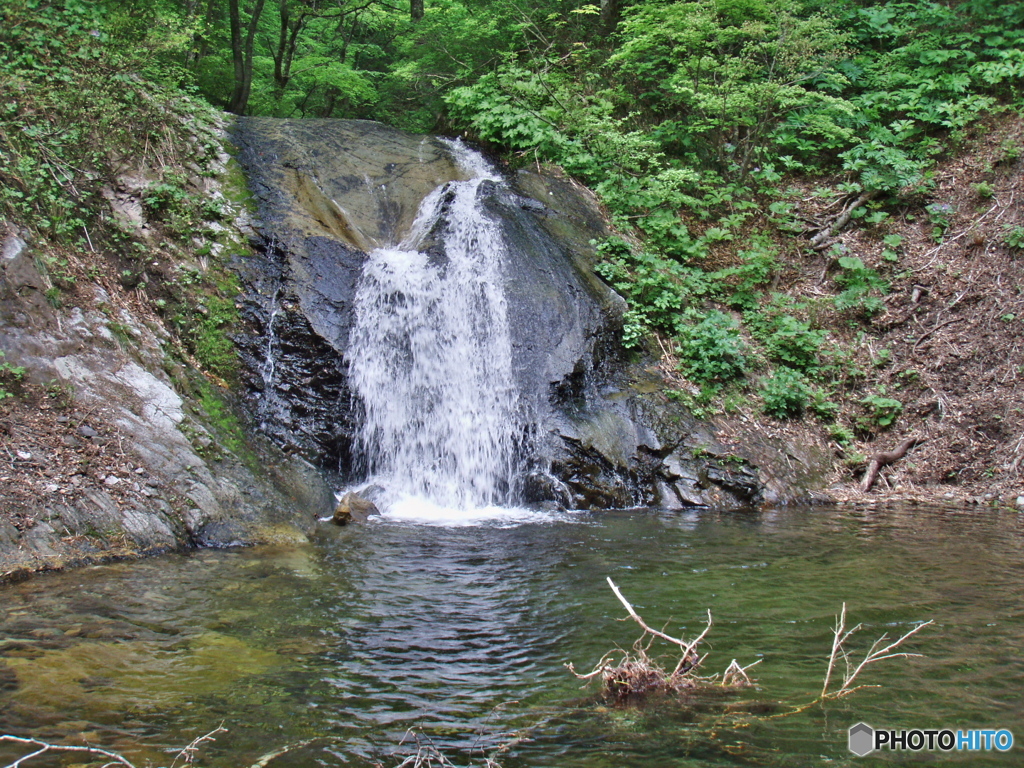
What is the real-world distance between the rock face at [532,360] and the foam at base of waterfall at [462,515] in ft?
1.43

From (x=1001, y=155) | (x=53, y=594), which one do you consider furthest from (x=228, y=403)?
(x=1001, y=155)

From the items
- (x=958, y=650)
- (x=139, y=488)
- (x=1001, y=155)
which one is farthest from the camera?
(x=1001, y=155)

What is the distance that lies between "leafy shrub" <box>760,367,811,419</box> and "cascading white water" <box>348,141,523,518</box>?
136 inches

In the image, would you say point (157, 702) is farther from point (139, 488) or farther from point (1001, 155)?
point (1001, 155)

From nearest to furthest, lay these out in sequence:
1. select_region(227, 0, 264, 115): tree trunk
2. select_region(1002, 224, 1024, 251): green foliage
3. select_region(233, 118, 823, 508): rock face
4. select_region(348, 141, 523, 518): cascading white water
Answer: select_region(233, 118, 823, 508): rock face → select_region(348, 141, 523, 518): cascading white water → select_region(1002, 224, 1024, 251): green foliage → select_region(227, 0, 264, 115): tree trunk

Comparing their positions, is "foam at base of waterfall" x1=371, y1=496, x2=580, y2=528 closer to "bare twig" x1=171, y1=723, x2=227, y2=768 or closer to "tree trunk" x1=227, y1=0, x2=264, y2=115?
"bare twig" x1=171, y1=723, x2=227, y2=768

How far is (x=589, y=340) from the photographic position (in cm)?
935

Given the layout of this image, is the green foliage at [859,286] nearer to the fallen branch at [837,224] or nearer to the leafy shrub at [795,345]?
the fallen branch at [837,224]

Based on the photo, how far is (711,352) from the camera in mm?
9531

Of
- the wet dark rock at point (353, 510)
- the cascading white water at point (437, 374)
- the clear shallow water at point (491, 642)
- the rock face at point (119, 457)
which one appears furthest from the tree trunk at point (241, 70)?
the clear shallow water at point (491, 642)

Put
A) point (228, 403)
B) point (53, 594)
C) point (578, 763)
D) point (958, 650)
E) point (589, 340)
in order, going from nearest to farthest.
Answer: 1. point (578, 763)
2. point (958, 650)
3. point (53, 594)
4. point (228, 403)
5. point (589, 340)

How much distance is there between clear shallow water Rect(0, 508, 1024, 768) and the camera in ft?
9.27

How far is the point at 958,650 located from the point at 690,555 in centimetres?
230

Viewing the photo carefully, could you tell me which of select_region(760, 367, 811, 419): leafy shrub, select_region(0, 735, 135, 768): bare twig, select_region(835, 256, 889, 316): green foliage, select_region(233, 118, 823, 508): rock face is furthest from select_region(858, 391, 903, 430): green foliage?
select_region(0, 735, 135, 768): bare twig
